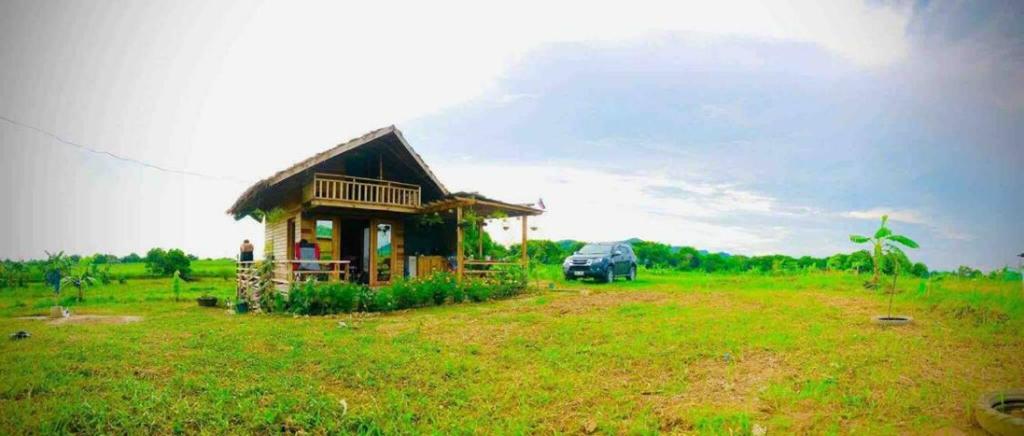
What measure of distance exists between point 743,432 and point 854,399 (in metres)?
1.36

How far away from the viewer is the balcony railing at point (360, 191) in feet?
49.1

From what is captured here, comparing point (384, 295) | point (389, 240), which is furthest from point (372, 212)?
point (384, 295)

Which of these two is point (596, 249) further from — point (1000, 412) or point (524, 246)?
point (1000, 412)

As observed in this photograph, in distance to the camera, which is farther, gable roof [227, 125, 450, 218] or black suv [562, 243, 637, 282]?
black suv [562, 243, 637, 282]

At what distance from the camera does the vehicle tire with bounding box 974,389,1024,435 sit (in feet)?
12.0

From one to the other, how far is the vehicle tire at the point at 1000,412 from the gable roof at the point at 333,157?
1407cm

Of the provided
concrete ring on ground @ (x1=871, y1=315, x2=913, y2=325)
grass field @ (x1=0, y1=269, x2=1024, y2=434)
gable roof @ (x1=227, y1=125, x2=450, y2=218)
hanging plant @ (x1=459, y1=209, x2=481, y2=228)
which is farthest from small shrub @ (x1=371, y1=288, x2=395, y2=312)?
concrete ring on ground @ (x1=871, y1=315, x2=913, y2=325)

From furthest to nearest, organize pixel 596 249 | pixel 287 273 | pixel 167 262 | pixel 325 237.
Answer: pixel 167 262 → pixel 596 249 → pixel 325 237 → pixel 287 273

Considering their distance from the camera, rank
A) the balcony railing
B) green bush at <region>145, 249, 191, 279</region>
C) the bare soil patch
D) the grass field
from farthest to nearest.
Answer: green bush at <region>145, 249, 191, 279</region> → the balcony railing → the bare soil patch → the grass field

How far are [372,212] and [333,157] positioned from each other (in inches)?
81.9

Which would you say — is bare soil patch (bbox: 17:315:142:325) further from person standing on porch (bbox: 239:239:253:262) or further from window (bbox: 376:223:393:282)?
window (bbox: 376:223:393:282)

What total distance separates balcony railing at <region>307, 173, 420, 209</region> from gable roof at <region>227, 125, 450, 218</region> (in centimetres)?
46

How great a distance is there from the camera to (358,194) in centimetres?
1551

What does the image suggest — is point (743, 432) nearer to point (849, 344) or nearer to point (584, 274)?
point (849, 344)
